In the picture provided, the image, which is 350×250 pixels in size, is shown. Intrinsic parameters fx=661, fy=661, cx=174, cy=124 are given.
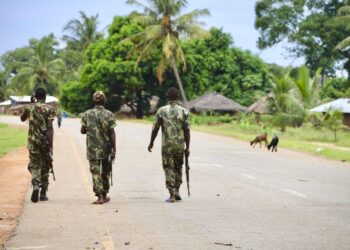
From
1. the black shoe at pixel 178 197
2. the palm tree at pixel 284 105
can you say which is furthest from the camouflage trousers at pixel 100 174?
the palm tree at pixel 284 105

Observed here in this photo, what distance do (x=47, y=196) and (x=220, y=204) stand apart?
3094 millimetres

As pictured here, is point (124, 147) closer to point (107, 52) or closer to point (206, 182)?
point (206, 182)

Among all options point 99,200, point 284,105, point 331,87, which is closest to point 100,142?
point 99,200

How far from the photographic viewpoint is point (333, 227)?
826 cm

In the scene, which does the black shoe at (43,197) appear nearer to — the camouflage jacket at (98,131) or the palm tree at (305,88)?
the camouflage jacket at (98,131)

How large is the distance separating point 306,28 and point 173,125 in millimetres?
52129

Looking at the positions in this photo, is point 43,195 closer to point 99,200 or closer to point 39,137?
point 39,137

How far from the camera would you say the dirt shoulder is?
8.60 m

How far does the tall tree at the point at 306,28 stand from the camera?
60.0 m

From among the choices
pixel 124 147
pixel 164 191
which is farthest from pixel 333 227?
pixel 124 147

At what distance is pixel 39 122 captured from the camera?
10.9 m

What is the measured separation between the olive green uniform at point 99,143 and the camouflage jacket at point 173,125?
2.84 feet

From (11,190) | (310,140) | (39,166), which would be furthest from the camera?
(310,140)

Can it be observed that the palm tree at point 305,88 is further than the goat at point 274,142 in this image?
Yes
